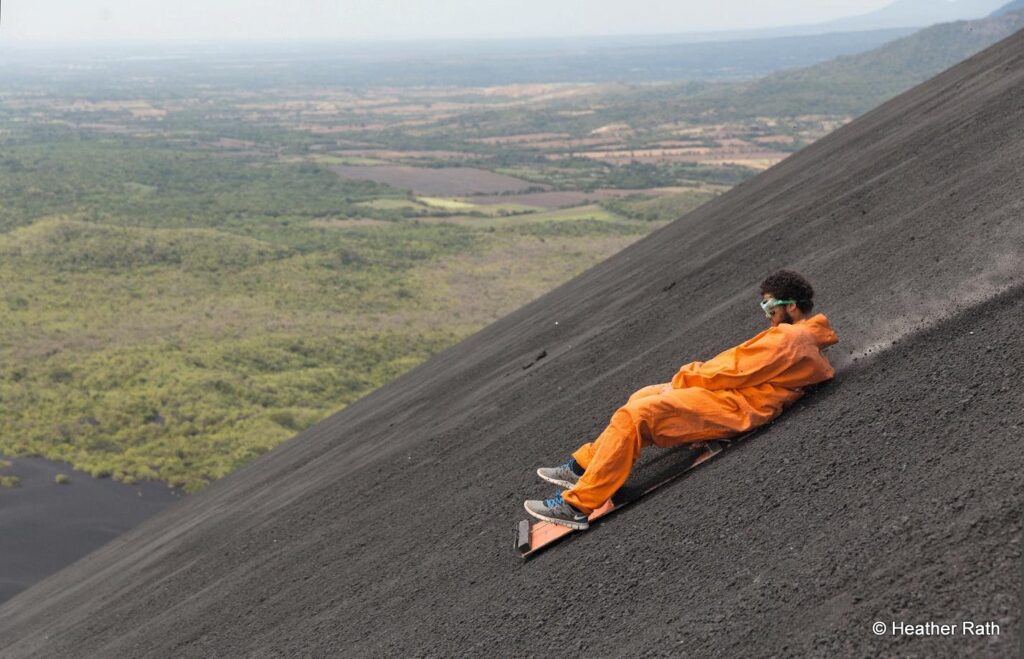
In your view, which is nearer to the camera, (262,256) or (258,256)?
(258,256)

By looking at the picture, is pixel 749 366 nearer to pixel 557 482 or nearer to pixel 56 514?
pixel 557 482

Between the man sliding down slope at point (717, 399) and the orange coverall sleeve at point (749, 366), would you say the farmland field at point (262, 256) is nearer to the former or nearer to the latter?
the man sliding down slope at point (717, 399)

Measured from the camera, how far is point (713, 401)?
582 centimetres

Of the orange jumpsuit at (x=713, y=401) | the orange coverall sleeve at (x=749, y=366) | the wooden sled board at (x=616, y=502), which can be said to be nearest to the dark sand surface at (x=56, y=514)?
the wooden sled board at (x=616, y=502)

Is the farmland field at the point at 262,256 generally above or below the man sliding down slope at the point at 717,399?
below

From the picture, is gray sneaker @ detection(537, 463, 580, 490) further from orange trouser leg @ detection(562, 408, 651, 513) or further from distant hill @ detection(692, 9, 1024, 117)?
distant hill @ detection(692, 9, 1024, 117)

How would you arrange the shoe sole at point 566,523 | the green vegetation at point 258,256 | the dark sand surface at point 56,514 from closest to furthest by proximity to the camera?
the shoe sole at point 566,523 < the dark sand surface at point 56,514 < the green vegetation at point 258,256

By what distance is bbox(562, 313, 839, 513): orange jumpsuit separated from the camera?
18.6ft

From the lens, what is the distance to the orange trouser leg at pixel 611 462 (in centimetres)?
563

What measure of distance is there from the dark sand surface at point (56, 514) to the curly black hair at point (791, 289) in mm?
16342

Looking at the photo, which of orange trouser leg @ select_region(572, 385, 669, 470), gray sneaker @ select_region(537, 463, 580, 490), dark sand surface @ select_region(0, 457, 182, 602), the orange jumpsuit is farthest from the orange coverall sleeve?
dark sand surface @ select_region(0, 457, 182, 602)

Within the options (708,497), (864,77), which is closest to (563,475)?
(708,497)

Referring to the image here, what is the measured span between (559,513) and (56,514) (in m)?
19.5

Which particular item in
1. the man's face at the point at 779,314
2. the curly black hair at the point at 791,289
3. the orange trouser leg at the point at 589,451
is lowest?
the orange trouser leg at the point at 589,451
